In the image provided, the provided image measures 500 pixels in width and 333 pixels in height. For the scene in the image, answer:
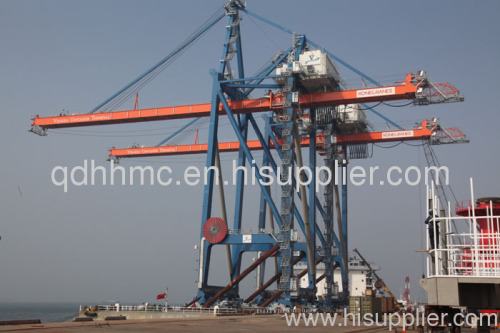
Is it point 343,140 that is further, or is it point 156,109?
point 343,140

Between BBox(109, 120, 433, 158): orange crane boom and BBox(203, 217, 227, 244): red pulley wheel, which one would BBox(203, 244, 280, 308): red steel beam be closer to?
BBox(203, 217, 227, 244): red pulley wheel

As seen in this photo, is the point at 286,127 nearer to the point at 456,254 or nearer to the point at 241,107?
the point at 241,107

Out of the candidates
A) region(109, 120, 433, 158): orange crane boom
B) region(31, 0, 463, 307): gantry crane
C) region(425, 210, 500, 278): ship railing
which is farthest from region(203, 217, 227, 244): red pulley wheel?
region(425, 210, 500, 278): ship railing

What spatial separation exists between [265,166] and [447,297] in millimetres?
48176

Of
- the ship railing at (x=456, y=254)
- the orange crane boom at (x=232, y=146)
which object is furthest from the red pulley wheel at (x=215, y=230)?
the ship railing at (x=456, y=254)

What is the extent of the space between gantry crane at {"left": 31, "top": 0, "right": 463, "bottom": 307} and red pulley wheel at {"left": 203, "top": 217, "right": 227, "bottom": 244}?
9cm

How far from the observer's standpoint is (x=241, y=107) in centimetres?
5078

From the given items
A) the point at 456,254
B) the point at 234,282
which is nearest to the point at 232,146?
the point at 234,282

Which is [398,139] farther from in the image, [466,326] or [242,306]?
[466,326]

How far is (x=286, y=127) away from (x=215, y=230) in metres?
11.1

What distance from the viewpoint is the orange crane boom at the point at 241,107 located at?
43.3 meters

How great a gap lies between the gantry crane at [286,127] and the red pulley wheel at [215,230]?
3.5 inches

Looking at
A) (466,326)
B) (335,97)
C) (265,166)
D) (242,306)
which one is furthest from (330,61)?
(466,326)

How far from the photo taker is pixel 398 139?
177 feet
